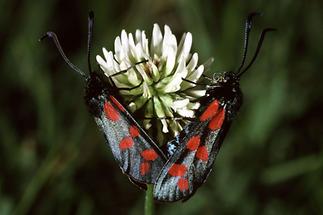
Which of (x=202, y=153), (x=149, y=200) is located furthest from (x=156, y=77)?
(x=149, y=200)

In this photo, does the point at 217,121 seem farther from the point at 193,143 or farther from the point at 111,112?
the point at 111,112

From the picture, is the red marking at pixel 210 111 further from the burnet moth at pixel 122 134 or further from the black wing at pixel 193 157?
the burnet moth at pixel 122 134

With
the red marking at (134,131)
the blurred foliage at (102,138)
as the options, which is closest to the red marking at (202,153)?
the red marking at (134,131)

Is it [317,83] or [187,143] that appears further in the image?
[317,83]

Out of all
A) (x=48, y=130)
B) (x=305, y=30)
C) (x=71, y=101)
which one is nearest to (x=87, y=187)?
(x=48, y=130)

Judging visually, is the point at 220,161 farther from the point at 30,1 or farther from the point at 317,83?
the point at 30,1

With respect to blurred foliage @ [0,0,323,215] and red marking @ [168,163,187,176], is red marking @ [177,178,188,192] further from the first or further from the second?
blurred foliage @ [0,0,323,215]

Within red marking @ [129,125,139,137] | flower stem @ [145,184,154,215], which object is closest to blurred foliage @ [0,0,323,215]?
flower stem @ [145,184,154,215]
